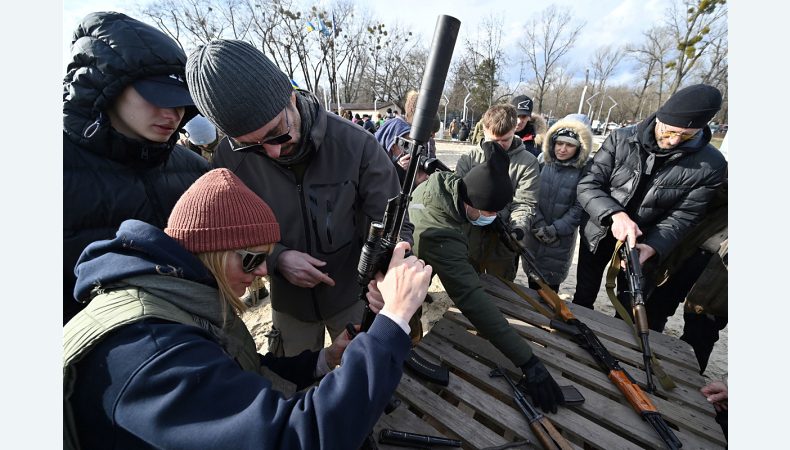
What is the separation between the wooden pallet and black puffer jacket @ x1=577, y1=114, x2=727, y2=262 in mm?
933

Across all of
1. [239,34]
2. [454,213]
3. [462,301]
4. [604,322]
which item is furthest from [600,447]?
[239,34]

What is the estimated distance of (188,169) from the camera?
1.89 m

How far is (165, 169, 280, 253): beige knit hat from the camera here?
1.15 meters

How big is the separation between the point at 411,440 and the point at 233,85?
1.73 metres

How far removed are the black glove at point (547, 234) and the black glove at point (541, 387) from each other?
2017 mm

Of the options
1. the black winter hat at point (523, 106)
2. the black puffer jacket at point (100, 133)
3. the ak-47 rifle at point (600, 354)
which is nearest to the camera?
the black puffer jacket at point (100, 133)

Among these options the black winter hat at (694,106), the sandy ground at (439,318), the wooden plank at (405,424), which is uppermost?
the black winter hat at (694,106)

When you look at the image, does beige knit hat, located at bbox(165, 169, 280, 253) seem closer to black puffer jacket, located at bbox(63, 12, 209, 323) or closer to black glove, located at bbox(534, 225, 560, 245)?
black puffer jacket, located at bbox(63, 12, 209, 323)

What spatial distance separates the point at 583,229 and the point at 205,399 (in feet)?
11.3

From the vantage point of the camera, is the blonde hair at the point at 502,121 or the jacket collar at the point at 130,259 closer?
the jacket collar at the point at 130,259

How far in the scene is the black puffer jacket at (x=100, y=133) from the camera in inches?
56.9

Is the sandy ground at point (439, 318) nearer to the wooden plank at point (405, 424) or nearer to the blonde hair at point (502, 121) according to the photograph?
the blonde hair at point (502, 121)

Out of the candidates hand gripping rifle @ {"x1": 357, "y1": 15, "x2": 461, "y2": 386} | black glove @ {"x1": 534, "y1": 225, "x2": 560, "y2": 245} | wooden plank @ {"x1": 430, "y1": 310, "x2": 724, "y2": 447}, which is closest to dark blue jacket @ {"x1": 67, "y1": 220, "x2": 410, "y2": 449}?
hand gripping rifle @ {"x1": 357, "y1": 15, "x2": 461, "y2": 386}

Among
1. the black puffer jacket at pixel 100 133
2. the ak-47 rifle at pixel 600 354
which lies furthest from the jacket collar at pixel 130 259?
the ak-47 rifle at pixel 600 354
